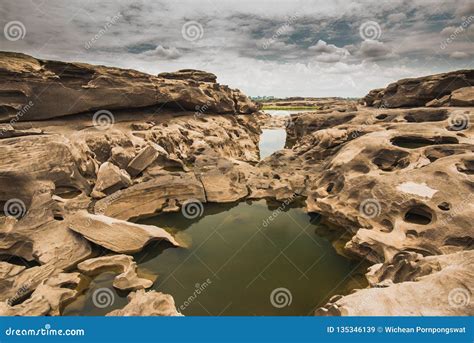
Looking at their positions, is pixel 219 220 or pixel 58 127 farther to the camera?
pixel 58 127

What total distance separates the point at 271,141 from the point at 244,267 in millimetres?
38891

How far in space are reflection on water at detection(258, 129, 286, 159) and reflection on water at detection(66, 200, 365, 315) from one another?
22426 mm

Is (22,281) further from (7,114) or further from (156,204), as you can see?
(7,114)

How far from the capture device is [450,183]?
38.7ft

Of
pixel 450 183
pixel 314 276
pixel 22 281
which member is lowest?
pixel 314 276

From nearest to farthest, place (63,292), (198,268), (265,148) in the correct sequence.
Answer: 1. (63,292)
2. (198,268)
3. (265,148)

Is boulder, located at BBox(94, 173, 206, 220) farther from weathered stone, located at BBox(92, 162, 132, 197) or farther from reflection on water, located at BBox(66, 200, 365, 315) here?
weathered stone, located at BBox(92, 162, 132, 197)

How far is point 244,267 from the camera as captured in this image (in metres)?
11.6

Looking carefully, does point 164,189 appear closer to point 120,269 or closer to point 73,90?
point 120,269

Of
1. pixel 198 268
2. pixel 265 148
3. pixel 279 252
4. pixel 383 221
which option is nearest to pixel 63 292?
pixel 198 268

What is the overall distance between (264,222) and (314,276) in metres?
5.29

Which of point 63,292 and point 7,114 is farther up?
point 7,114

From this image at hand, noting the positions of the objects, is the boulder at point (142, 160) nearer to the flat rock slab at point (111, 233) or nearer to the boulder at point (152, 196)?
the boulder at point (152, 196)

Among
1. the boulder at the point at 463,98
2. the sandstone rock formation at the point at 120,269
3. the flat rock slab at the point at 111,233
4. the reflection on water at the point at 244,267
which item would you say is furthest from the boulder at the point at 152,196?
the boulder at the point at 463,98
